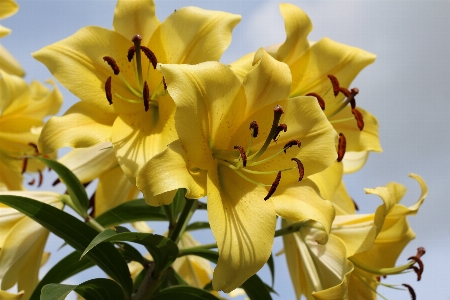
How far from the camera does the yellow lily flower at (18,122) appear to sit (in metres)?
1.96

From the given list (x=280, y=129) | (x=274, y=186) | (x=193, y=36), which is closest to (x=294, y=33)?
(x=193, y=36)

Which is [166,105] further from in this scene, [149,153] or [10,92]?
[10,92]

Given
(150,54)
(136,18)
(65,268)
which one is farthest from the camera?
(65,268)

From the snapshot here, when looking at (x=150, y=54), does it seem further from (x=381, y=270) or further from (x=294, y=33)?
(x=381, y=270)

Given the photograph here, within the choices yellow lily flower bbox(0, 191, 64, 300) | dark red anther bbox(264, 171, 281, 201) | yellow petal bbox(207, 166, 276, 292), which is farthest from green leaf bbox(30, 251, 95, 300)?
dark red anther bbox(264, 171, 281, 201)

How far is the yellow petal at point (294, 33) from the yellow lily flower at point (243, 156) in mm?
215

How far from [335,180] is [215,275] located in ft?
1.74

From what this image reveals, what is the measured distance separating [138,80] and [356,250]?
696mm

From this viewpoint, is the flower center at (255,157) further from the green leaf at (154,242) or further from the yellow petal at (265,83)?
the green leaf at (154,242)

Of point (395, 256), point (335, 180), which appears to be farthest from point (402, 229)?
point (335, 180)

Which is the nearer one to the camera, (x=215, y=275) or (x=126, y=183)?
(x=215, y=275)

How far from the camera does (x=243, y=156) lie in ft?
4.02

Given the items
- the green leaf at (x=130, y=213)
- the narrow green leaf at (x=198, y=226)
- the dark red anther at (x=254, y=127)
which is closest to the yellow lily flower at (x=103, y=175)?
the green leaf at (x=130, y=213)

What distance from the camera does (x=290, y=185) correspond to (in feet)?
4.34
